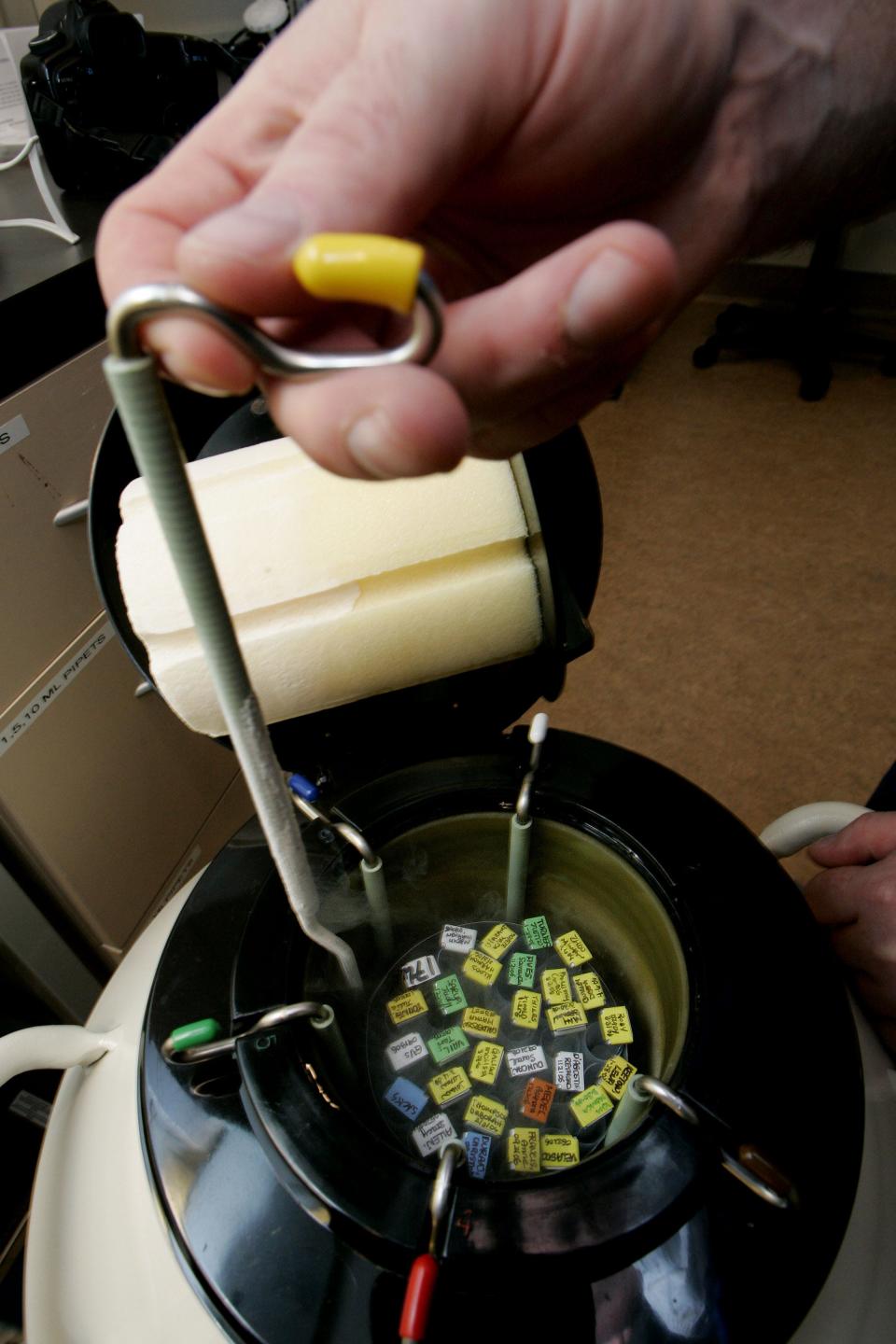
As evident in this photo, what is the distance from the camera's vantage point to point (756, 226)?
1.63 feet

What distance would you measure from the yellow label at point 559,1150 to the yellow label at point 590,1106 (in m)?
0.01

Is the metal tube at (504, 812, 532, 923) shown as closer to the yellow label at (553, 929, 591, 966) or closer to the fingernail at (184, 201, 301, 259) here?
the yellow label at (553, 929, 591, 966)

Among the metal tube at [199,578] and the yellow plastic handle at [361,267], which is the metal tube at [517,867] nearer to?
the metal tube at [199,578]

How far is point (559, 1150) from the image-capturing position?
0.49m

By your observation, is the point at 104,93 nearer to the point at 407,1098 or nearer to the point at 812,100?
the point at 812,100

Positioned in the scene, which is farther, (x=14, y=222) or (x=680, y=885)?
(x=14, y=222)

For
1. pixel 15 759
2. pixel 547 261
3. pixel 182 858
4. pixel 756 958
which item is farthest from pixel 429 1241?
pixel 182 858

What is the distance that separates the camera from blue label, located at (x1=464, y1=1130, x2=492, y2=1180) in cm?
47

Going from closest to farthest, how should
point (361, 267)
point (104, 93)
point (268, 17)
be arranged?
point (361, 267), point (104, 93), point (268, 17)

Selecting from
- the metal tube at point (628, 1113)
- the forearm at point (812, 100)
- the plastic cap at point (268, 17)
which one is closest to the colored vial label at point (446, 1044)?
the metal tube at point (628, 1113)

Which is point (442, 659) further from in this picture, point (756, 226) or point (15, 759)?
point (15, 759)

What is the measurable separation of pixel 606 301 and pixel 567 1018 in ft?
1.49

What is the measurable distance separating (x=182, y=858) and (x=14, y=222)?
2.39 feet

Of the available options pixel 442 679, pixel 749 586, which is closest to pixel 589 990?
pixel 442 679
